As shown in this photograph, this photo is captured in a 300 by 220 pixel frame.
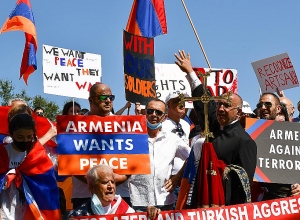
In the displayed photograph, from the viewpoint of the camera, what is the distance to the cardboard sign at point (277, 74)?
1352 centimetres

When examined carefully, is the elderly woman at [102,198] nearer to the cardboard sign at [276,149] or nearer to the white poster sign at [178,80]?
the cardboard sign at [276,149]

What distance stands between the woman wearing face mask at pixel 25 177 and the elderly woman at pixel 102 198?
1.63 ft

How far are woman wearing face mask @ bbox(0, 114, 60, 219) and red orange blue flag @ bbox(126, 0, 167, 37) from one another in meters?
6.92

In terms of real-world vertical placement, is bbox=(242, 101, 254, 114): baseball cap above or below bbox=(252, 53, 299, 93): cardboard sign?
below

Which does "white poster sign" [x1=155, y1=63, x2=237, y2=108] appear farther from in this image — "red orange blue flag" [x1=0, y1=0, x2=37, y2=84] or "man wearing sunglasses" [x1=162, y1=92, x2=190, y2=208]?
"man wearing sunglasses" [x1=162, y1=92, x2=190, y2=208]

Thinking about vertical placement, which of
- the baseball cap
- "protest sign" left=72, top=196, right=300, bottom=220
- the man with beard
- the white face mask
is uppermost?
the baseball cap

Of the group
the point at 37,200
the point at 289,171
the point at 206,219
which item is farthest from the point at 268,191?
the point at 37,200

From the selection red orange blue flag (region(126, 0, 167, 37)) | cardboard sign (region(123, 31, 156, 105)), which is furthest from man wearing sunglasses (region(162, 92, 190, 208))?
red orange blue flag (region(126, 0, 167, 37))

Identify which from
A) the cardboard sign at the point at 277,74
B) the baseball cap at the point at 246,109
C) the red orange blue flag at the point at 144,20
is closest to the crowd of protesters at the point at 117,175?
the baseball cap at the point at 246,109

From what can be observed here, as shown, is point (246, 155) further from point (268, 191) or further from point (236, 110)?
point (268, 191)

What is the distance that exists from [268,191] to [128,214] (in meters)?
2.06

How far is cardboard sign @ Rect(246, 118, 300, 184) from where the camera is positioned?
8.33 m

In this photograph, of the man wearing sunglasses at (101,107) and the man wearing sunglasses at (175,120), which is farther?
the man wearing sunglasses at (175,120)

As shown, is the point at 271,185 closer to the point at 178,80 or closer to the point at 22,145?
the point at 22,145
